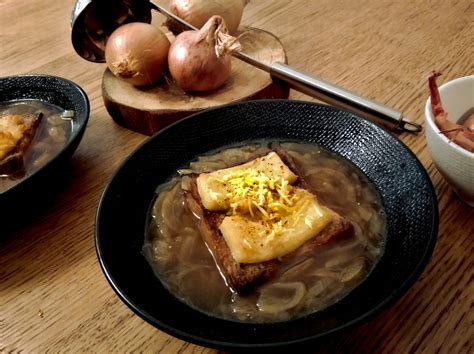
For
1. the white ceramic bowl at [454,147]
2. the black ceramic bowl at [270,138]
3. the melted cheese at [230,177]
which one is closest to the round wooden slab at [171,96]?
the black ceramic bowl at [270,138]

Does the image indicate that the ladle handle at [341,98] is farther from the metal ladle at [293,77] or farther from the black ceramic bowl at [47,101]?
the black ceramic bowl at [47,101]

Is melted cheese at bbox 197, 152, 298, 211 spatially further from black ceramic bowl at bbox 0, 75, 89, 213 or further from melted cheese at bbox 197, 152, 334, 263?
black ceramic bowl at bbox 0, 75, 89, 213

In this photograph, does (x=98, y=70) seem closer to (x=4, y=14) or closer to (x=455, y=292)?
(x=4, y=14)

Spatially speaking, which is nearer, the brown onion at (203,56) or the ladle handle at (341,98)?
the ladle handle at (341,98)

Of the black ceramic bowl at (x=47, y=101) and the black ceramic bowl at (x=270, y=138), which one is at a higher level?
the black ceramic bowl at (x=270, y=138)

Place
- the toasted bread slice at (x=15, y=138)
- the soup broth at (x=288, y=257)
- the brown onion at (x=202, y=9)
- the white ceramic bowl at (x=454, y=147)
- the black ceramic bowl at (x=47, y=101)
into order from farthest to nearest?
Result: the brown onion at (x=202, y=9) < the toasted bread slice at (x=15, y=138) < the black ceramic bowl at (x=47, y=101) < the white ceramic bowl at (x=454, y=147) < the soup broth at (x=288, y=257)

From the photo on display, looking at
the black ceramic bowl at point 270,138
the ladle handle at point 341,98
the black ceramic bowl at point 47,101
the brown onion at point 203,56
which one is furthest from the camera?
the brown onion at point 203,56
